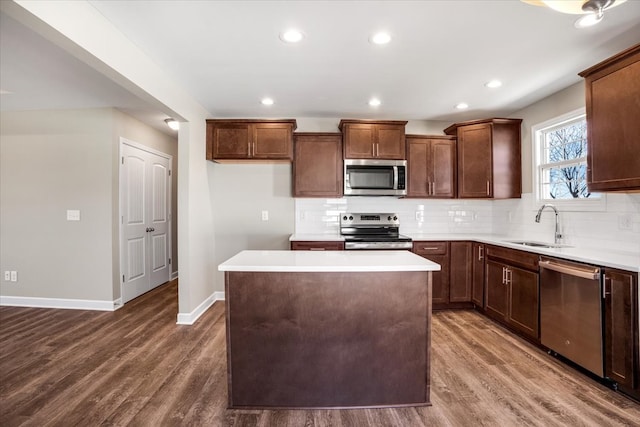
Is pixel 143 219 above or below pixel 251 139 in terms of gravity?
below

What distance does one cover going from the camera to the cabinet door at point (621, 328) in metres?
1.95

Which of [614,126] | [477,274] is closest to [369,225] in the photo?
[477,274]

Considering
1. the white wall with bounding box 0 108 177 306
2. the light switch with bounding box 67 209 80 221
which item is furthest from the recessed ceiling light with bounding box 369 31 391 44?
the light switch with bounding box 67 209 80 221

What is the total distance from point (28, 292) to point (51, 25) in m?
3.69

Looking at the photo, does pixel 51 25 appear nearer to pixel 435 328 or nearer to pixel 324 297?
pixel 324 297

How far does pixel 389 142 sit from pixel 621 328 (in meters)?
2.66

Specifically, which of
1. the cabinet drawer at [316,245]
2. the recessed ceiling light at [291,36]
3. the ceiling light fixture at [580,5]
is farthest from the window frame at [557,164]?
the recessed ceiling light at [291,36]

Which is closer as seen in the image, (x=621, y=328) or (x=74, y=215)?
(x=621, y=328)

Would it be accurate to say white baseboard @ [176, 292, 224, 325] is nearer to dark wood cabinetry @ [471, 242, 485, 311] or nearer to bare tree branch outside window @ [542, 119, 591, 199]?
dark wood cabinetry @ [471, 242, 485, 311]

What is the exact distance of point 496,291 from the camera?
129 inches

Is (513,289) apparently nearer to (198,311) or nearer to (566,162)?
(566,162)

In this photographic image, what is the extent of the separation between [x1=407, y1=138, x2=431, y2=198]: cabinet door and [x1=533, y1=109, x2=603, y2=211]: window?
3.85 feet

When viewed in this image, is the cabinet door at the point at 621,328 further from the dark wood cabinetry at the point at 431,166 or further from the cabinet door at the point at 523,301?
the dark wood cabinetry at the point at 431,166

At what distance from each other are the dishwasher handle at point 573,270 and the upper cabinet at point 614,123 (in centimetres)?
61
